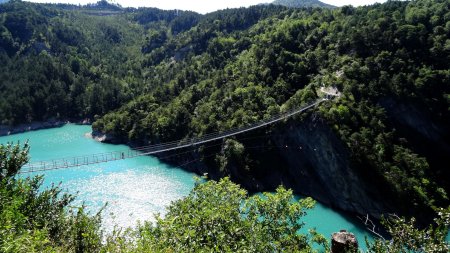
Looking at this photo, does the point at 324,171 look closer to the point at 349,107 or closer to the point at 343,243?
the point at 349,107

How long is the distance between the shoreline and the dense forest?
3.67ft

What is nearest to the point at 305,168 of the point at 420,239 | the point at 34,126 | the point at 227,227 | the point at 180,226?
the point at 227,227

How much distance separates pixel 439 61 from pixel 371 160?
13.5 metres

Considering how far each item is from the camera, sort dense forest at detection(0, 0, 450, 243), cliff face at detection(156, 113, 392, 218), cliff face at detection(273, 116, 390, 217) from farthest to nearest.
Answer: dense forest at detection(0, 0, 450, 243), cliff face at detection(156, 113, 392, 218), cliff face at detection(273, 116, 390, 217)

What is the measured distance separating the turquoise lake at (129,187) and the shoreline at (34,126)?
1330cm

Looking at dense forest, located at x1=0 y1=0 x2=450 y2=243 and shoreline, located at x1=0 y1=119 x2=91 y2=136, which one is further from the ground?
dense forest, located at x1=0 y1=0 x2=450 y2=243

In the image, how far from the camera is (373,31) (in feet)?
121

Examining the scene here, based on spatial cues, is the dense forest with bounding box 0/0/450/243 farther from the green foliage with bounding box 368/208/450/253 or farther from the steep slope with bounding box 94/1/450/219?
the green foliage with bounding box 368/208/450/253

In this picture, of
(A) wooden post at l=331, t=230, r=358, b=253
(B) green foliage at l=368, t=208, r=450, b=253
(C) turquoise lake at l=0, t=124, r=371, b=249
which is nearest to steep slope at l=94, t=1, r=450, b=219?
Answer: (C) turquoise lake at l=0, t=124, r=371, b=249

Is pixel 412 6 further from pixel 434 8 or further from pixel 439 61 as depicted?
pixel 439 61

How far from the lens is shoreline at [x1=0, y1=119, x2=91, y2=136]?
59312 mm

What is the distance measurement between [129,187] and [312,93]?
62.2 feet

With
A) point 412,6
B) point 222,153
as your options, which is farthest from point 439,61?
point 222,153

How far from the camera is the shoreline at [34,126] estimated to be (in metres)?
59.3
